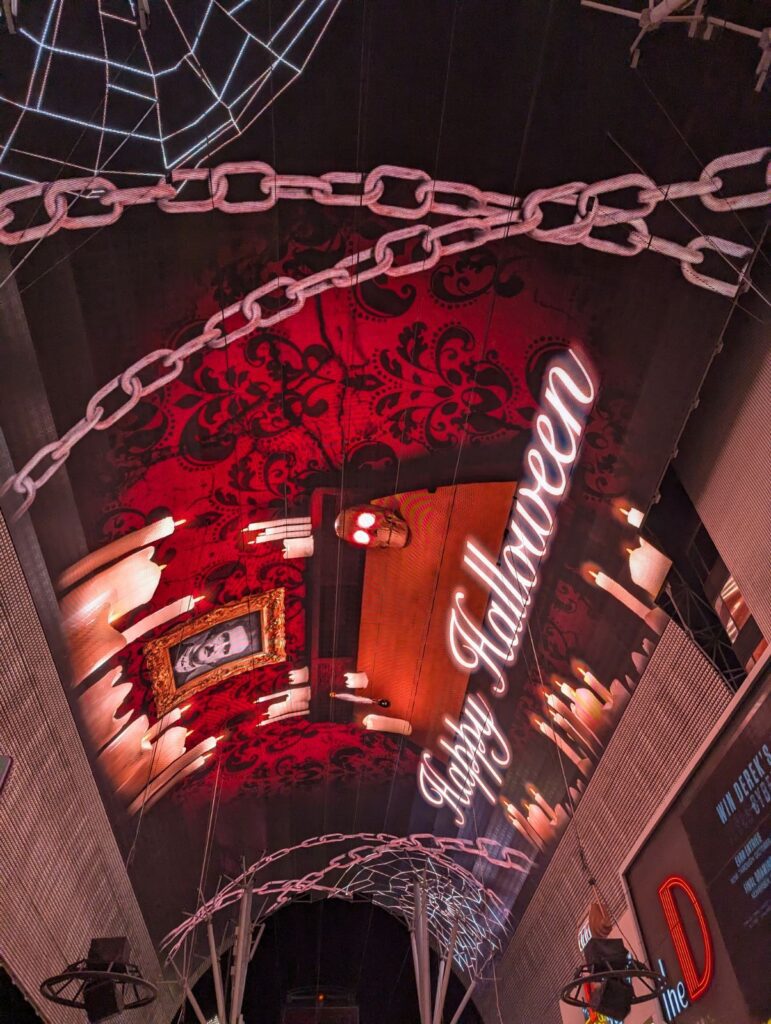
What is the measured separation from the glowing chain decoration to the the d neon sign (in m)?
4.29

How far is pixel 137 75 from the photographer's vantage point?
464 centimetres

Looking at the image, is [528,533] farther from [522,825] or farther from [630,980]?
[522,825]

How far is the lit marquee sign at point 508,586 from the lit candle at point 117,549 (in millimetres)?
2751

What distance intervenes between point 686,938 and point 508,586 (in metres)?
3.17

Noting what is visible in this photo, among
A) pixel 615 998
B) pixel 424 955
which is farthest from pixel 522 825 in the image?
pixel 615 998

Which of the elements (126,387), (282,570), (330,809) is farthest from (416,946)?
(126,387)

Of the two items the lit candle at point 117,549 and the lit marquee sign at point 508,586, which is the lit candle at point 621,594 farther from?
the lit candle at point 117,549

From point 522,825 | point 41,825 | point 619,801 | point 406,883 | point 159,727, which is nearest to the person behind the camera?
point 41,825

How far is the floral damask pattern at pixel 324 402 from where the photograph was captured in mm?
6008

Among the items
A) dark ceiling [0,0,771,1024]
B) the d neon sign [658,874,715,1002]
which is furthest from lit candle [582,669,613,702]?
the d neon sign [658,874,715,1002]

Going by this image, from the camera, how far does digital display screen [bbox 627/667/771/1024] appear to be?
17.7ft

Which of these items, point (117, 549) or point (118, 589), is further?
point (118, 589)

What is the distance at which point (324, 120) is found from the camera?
5.11 meters

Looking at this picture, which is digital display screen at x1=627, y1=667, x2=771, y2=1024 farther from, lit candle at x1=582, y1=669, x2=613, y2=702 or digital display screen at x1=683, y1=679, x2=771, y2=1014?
lit candle at x1=582, y1=669, x2=613, y2=702
